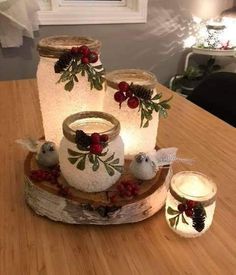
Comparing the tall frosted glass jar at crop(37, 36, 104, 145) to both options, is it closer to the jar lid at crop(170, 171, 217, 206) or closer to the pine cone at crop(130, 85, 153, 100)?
the pine cone at crop(130, 85, 153, 100)

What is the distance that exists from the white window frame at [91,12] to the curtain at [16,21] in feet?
0.48

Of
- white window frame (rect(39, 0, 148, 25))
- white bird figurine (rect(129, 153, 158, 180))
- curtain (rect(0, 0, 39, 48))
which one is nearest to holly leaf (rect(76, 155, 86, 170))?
white bird figurine (rect(129, 153, 158, 180))

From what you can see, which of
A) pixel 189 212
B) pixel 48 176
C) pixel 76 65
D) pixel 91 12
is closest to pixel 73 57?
pixel 76 65

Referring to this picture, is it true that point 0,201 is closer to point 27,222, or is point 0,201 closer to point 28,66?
point 27,222

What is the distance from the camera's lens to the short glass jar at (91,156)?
20.5 inches

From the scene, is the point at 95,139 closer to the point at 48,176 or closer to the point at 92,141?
the point at 92,141

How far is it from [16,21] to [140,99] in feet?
5.37

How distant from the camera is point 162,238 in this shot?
0.56 meters

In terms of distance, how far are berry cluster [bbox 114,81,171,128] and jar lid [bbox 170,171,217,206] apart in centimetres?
12

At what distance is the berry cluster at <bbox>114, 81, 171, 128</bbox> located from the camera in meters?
0.58

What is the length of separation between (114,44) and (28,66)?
670 mm

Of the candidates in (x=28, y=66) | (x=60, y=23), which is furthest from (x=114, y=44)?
(x=28, y=66)

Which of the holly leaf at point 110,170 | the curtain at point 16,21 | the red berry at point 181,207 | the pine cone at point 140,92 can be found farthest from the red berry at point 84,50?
the curtain at point 16,21

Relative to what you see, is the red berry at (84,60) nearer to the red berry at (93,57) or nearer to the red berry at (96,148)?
the red berry at (93,57)
